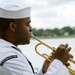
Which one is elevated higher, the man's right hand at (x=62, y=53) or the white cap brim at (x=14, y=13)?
the white cap brim at (x=14, y=13)

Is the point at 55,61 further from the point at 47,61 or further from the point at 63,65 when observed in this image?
the point at 47,61

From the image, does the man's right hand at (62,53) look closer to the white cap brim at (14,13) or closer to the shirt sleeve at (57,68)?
the shirt sleeve at (57,68)

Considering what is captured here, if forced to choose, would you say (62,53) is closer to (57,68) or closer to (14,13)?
(57,68)

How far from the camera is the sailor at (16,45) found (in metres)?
1.33

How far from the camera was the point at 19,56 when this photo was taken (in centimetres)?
137

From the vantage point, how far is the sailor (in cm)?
133

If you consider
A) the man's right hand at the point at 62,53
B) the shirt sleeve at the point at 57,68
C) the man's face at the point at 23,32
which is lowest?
the shirt sleeve at the point at 57,68

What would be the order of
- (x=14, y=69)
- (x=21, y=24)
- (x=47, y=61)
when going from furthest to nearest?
(x=47, y=61)
(x=21, y=24)
(x=14, y=69)

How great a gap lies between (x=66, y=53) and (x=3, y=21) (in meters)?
0.32

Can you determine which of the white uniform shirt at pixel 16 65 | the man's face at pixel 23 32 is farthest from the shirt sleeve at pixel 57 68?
the man's face at pixel 23 32

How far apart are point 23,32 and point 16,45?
69 millimetres

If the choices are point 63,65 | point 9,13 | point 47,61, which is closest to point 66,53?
point 63,65

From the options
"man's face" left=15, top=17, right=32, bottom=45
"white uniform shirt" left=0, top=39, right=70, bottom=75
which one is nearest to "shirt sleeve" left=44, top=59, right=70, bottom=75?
"white uniform shirt" left=0, top=39, right=70, bottom=75

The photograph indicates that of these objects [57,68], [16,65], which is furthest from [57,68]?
[16,65]
